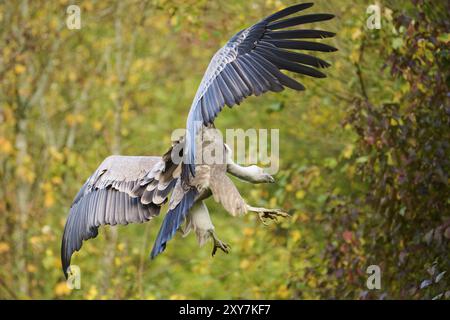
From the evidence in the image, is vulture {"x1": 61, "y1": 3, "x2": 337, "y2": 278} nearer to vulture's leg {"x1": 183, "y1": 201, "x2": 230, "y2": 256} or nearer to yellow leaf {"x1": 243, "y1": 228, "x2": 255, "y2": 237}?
vulture's leg {"x1": 183, "y1": 201, "x2": 230, "y2": 256}

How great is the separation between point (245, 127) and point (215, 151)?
24.2 ft

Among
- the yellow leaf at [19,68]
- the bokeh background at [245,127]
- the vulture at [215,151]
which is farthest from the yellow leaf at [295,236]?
the yellow leaf at [19,68]

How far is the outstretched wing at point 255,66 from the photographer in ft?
21.1

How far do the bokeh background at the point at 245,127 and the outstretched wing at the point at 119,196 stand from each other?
2006mm

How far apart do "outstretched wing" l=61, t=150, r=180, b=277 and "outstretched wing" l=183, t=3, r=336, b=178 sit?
1.12 ft

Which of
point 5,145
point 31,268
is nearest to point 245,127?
point 5,145

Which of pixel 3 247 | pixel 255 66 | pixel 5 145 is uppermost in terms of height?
pixel 255 66

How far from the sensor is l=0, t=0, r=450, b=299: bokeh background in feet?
27.5

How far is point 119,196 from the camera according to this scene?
25.1 ft

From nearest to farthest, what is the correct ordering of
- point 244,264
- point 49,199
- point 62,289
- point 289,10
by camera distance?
point 289,10 → point 244,264 → point 62,289 → point 49,199

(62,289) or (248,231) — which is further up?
(248,231)

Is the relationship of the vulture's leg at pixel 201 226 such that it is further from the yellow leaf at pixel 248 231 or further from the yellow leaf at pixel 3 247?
the yellow leaf at pixel 3 247

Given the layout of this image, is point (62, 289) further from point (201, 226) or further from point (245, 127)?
point (201, 226)

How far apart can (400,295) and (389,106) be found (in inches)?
64.0
